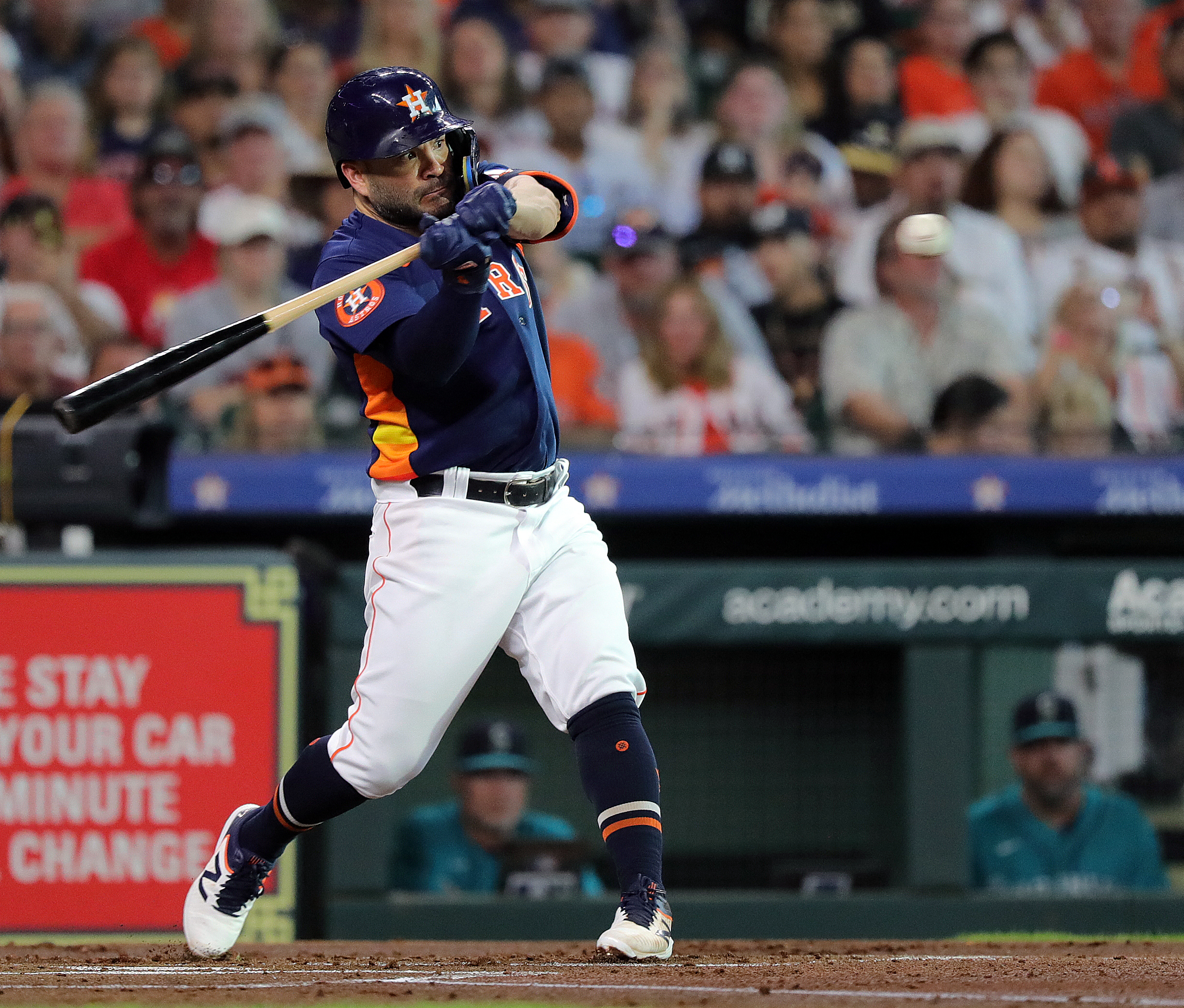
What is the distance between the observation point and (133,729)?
4.67m

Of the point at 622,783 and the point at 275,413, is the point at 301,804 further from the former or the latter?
the point at 275,413

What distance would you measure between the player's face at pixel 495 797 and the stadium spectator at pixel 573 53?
→ 379cm

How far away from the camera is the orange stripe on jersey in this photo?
3043mm

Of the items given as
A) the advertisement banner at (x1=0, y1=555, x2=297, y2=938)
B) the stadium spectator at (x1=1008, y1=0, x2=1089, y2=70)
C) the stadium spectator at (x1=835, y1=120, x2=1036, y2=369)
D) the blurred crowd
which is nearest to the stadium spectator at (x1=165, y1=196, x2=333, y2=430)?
the blurred crowd

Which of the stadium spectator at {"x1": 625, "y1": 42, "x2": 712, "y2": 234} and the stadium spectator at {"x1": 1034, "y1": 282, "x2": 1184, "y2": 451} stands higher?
the stadium spectator at {"x1": 625, "y1": 42, "x2": 712, "y2": 234}

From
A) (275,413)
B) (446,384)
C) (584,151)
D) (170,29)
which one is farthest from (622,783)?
(170,29)

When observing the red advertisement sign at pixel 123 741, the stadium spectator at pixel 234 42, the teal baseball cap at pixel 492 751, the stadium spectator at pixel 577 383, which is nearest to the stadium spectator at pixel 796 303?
the stadium spectator at pixel 577 383

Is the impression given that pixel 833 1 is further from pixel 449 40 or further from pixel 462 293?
pixel 462 293

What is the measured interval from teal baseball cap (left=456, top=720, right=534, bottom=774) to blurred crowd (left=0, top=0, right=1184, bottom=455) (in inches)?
44.0

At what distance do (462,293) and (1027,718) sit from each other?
122 inches

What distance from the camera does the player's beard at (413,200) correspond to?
3.09 metres

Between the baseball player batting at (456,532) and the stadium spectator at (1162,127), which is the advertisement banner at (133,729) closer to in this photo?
the baseball player batting at (456,532)

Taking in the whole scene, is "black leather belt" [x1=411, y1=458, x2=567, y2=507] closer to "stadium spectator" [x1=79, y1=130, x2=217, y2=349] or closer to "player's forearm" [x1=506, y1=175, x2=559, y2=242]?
"player's forearm" [x1=506, y1=175, x2=559, y2=242]

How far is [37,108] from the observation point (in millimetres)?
7211
